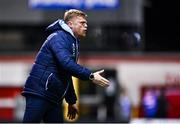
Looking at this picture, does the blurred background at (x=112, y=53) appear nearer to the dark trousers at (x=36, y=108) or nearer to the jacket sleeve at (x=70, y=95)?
the jacket sleeve at (x=70, y=95)

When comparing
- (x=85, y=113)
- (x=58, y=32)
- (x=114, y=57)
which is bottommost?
(x=85, y=113)

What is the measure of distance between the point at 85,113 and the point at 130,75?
6.15 feet

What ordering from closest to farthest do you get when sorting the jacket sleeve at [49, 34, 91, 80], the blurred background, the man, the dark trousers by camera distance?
the jacket sleeve at [49, 34, 91, 80]
the man
the dark trousers
the blurred background

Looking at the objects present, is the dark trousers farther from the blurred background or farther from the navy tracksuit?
the blurred background

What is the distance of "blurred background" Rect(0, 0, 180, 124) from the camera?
23250mm

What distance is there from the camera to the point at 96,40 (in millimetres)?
25859

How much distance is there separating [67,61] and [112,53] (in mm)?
18712

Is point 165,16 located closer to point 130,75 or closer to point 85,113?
point 130,75

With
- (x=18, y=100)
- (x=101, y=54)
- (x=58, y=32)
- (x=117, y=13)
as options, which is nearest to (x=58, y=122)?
(x=58, y=32)

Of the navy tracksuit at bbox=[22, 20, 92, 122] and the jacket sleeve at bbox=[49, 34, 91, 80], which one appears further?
the navy tracksuit at bbox=[22, 20, 92, 122]

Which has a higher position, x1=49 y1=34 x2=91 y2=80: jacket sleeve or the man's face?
the man's face

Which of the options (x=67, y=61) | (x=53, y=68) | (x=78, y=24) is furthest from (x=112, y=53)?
(x=67, y=61)

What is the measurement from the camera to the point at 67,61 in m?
6.55

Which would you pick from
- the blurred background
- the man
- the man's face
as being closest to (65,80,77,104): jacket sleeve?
the man
